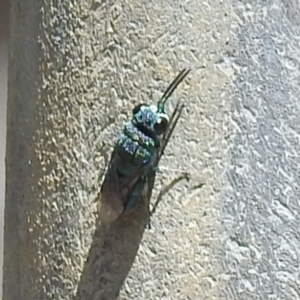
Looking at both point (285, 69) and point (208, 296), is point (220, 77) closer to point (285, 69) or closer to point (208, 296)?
point (285, 69)

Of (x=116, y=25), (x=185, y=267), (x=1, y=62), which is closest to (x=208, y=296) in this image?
(x=185, y=267)

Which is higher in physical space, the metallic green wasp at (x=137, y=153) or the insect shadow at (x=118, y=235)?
the metallic green wasp at (x=137, y=153)

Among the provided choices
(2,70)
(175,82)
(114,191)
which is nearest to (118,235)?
(114,191)

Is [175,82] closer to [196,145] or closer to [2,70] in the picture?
[196,145]

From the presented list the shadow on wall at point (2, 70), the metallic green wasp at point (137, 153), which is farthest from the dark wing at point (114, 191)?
the shadow on wall at point (2, 70)

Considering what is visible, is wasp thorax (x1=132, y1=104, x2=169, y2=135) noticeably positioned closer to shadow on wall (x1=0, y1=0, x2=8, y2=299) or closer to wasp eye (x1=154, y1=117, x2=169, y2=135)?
wasp eye (x1=154, y1=117, x2=169, y2=135)

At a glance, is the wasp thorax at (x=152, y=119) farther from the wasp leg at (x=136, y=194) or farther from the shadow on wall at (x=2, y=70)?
the shadow on wall at (x=2, y=70)

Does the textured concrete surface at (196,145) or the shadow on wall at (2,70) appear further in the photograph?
the shadow on wall at (2,70)
